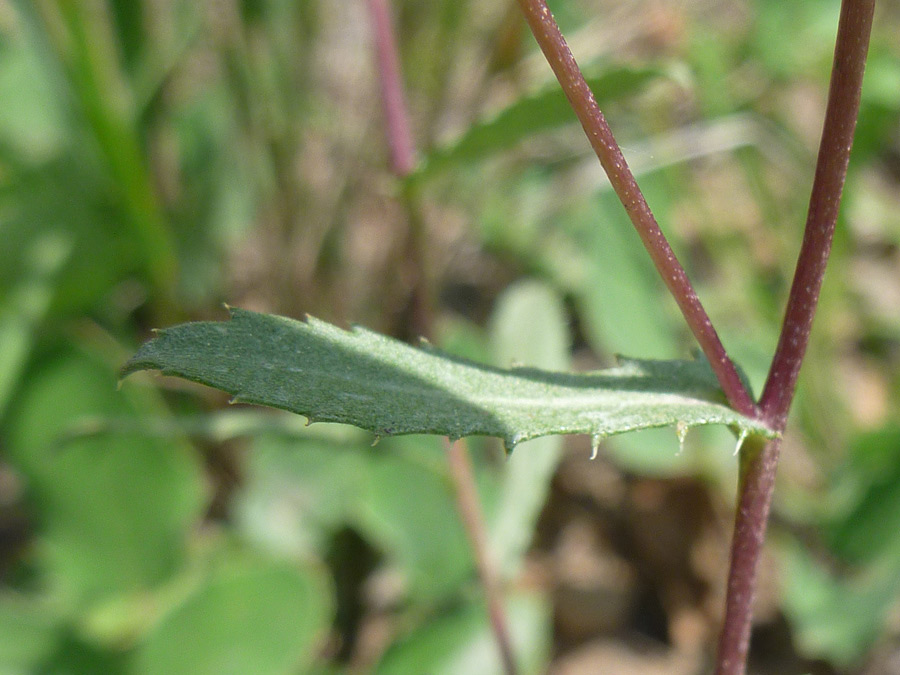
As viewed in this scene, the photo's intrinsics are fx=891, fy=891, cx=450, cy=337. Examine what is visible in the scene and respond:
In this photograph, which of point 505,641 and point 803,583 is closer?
point 505,641

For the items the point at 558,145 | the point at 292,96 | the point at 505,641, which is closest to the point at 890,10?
the point at 558,145

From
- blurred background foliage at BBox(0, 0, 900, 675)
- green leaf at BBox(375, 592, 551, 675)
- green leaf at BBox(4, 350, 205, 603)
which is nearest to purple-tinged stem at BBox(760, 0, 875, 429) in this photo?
blurred background foliage at BBox(0, 0, 900, 675)

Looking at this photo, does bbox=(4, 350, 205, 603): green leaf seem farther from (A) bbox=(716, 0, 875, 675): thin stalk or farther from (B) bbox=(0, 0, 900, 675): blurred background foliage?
(A) bbox=(716, 0, 875, 675): thin stalk

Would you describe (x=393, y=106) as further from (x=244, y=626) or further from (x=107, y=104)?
(x=244, y=626)

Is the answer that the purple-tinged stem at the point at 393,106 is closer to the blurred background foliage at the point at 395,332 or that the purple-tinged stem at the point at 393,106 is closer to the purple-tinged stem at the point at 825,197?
the blurred background foliage at the point at 395,332

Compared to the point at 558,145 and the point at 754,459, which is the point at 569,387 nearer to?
the point at 754,459

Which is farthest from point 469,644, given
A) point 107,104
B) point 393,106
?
point 107,104

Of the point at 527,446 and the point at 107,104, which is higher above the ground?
the point at 107,104
